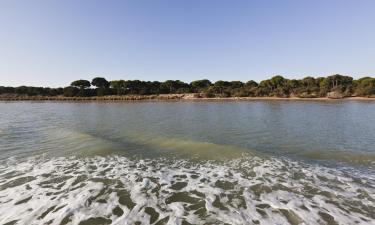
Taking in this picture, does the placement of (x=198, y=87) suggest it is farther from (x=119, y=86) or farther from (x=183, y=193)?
(x=183, y=193)

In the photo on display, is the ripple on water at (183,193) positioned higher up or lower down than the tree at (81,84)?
lower down

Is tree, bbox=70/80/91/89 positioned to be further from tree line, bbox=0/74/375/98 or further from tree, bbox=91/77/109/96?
tree, bbox=91/77/109/96

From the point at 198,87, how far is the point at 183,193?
310 ft

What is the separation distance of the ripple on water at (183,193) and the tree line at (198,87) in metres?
65.5

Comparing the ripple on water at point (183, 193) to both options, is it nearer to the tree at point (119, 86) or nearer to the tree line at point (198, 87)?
the tree line at point (198, 87)

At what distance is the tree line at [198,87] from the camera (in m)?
68.4

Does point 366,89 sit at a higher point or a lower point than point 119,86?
lower

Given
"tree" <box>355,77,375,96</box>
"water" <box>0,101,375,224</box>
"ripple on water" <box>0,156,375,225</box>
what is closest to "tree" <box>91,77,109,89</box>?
"water" <box>0,101,375,224</box>

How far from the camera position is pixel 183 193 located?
5215 millimetres

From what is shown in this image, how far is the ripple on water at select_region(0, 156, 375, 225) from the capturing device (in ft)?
13.6

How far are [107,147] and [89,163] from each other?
83.6 inches

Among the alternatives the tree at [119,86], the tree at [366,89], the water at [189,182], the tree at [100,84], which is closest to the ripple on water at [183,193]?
the water at [189,182]

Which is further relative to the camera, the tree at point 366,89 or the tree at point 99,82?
the tree at point 99,82

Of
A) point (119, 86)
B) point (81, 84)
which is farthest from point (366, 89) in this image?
point (81, 84)
